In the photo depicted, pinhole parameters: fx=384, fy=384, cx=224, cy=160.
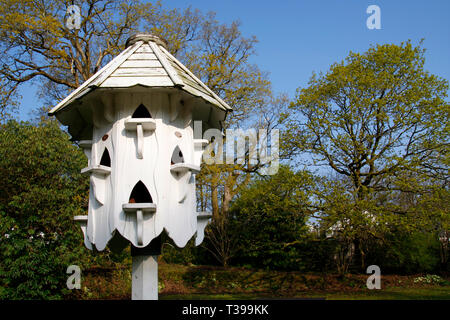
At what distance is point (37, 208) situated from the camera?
9.36 m

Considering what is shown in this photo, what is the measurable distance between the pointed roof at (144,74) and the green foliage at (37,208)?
257 inches

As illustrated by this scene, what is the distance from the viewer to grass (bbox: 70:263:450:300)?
39.3 ft

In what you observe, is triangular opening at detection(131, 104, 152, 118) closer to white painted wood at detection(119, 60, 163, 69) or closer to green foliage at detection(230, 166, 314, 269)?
white painted wood at detection(119, 60, 163, 69)

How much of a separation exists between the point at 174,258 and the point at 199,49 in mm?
9286

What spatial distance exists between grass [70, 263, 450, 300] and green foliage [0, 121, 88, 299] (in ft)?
7.92

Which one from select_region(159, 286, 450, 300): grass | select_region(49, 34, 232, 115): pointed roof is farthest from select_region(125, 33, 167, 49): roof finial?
select_region(159, 286, 450, 300): grass

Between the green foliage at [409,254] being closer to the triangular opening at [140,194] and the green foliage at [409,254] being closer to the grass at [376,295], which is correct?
the grass at [376,295]

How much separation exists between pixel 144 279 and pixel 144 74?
5.61 feet

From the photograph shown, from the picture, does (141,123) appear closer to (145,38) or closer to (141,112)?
(141,112)

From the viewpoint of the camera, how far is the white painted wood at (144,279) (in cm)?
317

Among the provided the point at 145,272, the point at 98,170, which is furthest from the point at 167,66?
the point at 145,272

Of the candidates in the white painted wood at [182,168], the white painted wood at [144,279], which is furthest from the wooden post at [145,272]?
the white painted wood at [182,168]

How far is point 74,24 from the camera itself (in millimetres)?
15219
